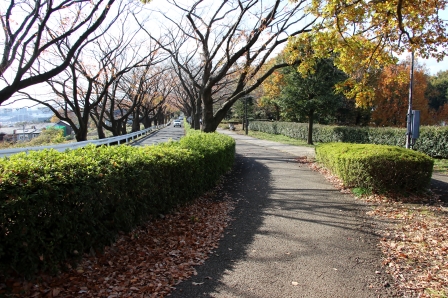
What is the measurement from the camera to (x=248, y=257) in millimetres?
4215

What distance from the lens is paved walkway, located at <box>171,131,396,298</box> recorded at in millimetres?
3400

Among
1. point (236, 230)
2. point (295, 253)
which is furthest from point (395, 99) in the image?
point (295, 253)

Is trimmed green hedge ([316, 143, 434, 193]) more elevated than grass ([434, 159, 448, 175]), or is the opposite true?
trimmed green hedge ([316, 143, 434, 193])

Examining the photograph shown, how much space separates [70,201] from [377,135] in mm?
18872

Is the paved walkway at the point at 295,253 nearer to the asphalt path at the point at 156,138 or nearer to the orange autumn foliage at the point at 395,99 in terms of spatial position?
the asphalt path at the point at 156,138

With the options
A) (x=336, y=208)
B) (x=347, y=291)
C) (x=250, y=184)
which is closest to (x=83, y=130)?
(x=250, y=184)

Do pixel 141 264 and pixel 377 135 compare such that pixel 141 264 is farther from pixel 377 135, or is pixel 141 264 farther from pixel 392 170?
pixel 377 135

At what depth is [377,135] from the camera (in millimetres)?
18891

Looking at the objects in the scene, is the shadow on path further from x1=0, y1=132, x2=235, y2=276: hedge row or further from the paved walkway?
x1=0, y1=132, x2=235, y2=276: hedge row

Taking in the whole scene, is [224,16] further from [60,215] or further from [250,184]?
[60,215]

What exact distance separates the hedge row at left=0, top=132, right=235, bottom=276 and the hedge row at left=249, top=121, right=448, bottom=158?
1429 centimetres

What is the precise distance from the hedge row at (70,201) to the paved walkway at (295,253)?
4.08 ft

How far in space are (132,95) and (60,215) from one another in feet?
94.8

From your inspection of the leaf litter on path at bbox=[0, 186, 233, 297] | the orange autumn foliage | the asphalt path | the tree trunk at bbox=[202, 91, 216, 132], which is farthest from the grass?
the orange autumn foliage
